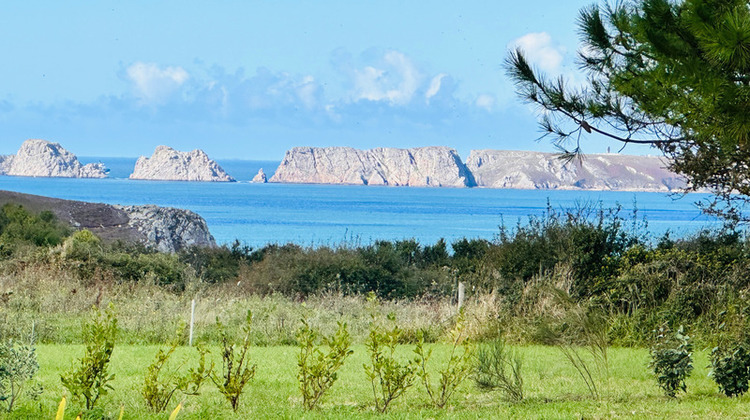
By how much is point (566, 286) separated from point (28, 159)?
13958 centimetres

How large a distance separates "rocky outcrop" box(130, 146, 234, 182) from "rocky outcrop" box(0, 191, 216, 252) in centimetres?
11476

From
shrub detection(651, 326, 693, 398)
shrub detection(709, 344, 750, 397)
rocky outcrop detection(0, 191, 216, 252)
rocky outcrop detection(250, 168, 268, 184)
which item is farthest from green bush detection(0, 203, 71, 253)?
rocky outcrop detection(250, 168, 268, 184)

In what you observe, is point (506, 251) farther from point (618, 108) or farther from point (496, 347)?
point (496, 347)

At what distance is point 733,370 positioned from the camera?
7926mm

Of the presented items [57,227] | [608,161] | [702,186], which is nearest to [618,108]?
[702,186]

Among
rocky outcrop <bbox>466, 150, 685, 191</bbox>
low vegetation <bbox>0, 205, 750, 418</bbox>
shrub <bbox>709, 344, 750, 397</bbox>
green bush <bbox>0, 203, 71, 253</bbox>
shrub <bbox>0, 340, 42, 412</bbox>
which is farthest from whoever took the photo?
rocky outcrop <bbox>466, 150, 685, 191</bbox>

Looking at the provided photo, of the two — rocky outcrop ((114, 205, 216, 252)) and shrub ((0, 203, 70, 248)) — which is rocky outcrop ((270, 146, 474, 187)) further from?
shrub ((0, 203, 70, 248))

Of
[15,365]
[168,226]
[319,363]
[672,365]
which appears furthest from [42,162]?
[672,365]

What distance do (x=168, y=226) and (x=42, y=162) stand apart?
389ft

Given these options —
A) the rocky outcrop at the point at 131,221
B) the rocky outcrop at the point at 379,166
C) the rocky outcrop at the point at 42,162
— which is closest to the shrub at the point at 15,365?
the rocky outcrop at the point at 131,221

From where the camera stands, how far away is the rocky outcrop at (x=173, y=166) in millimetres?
147125

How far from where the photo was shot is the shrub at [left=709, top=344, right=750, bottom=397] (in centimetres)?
789

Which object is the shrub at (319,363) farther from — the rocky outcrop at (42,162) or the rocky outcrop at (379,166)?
the rocky outcrop at (42,162)

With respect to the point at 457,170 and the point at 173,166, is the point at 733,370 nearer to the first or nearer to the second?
the point at 457,170
